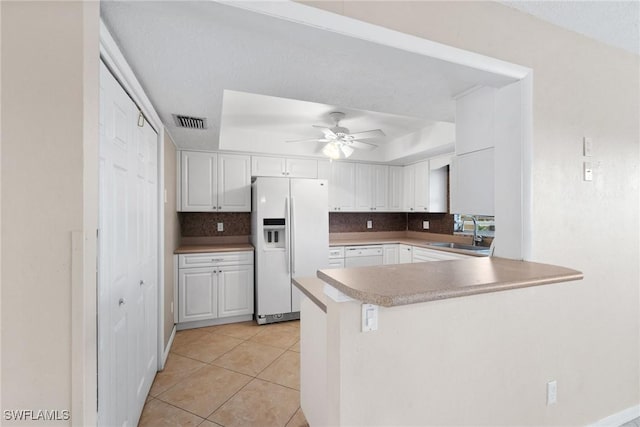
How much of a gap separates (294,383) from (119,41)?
2384 millimetres

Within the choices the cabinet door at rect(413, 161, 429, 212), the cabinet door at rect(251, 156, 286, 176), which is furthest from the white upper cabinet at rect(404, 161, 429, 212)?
the cabinet door at rect(251, 156, 286, 176)

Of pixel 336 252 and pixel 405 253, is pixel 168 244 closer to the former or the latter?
pixel 336 252

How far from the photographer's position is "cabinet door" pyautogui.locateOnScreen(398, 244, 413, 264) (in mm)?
4184

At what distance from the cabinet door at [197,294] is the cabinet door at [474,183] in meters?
2.77

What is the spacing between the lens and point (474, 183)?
5.46 feet

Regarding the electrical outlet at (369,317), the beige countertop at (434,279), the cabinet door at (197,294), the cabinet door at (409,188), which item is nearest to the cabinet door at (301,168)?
the cabinet door at (409,188)

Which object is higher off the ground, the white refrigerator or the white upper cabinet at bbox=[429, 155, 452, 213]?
the white upper cabinet at bbox=[429, 155, 452, 213]

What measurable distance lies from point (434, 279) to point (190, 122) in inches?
88.3

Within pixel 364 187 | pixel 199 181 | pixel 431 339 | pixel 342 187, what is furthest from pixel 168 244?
pixel 364 187

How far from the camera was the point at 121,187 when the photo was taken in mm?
1419

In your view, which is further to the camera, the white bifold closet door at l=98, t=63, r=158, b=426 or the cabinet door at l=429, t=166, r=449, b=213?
the cabinet door at l=429, t=166, r=449, b=213

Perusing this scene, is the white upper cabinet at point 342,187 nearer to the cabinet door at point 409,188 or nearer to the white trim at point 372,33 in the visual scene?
the cabinet door at point 409,188

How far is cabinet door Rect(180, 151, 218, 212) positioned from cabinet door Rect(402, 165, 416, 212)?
2.88 m

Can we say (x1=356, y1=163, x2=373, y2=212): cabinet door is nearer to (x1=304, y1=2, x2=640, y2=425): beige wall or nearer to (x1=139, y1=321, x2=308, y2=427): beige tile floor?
(x1=139, y1=321, x2=308, y2=427): beige tile floor
